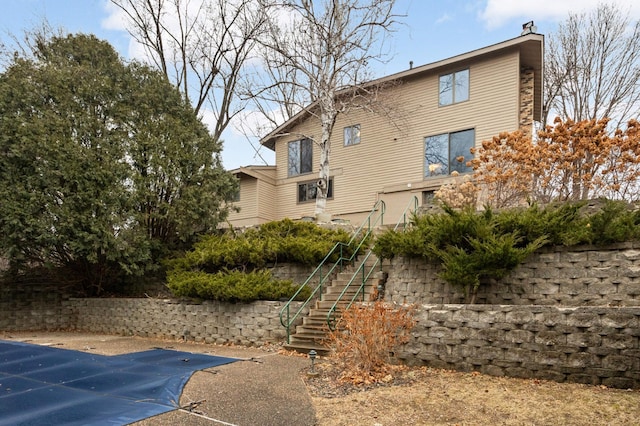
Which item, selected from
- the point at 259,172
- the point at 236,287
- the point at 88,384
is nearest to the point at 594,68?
the point at 259,172

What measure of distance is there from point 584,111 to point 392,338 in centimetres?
1770

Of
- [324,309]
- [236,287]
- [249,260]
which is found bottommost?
[324,309]

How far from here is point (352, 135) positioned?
1772 cm

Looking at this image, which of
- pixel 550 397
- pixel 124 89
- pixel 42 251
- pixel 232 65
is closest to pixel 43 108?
pixel 124 89

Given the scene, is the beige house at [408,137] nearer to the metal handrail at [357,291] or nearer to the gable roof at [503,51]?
the gable roof at [503,51]

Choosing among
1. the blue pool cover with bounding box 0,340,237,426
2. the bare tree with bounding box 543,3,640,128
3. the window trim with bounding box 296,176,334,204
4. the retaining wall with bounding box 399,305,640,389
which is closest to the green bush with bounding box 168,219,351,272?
the blue pool cover with bounding box 0,340,237,426

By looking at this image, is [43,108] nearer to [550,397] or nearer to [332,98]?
[332,98]

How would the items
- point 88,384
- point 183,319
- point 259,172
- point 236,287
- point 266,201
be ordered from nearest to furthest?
point 88,384 < point 236,287 < point 183,319 < point 259,172 < point 266,201

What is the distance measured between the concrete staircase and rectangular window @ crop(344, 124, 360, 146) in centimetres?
826

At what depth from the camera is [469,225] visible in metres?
7.20

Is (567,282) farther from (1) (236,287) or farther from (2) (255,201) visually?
(2) (255,201)

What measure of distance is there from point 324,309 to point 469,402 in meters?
4.51

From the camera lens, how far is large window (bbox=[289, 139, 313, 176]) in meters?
18.9

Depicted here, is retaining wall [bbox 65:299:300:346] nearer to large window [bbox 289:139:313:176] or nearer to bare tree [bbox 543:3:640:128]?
large window [bbox 289:139:313:176]
